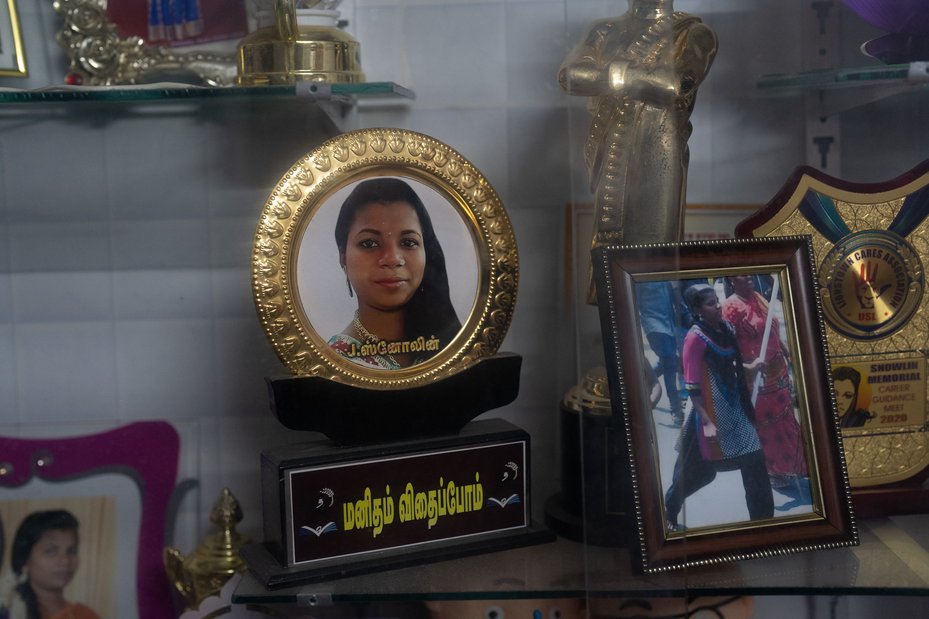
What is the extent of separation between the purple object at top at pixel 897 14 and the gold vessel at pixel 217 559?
66 cm

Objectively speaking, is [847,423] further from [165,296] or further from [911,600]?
[165,296]

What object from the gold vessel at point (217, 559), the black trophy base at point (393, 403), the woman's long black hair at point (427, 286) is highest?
the woman's long black hair at point (427, 286)

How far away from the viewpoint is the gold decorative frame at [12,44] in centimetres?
76

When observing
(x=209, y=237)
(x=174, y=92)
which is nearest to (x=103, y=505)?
(x=209, y=237)

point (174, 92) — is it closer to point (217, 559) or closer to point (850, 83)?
point (217, 559)

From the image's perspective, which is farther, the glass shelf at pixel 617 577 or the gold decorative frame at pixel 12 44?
the gold decorative frame at pixel 12 44

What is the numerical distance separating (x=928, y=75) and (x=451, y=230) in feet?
1.26

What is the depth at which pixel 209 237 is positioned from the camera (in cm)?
83

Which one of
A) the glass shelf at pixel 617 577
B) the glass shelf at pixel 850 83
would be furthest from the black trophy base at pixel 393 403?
the glass shelf at pixel 850 83

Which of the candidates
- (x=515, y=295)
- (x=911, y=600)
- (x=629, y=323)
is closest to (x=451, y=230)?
(x=515, y=295)

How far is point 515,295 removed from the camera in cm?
76

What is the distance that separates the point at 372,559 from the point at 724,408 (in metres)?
0.29

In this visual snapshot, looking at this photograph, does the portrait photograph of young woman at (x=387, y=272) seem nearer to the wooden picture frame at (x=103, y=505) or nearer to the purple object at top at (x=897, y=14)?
the wooden picture frame at (x=103, y=505)

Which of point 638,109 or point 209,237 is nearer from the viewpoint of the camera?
point 638,109
